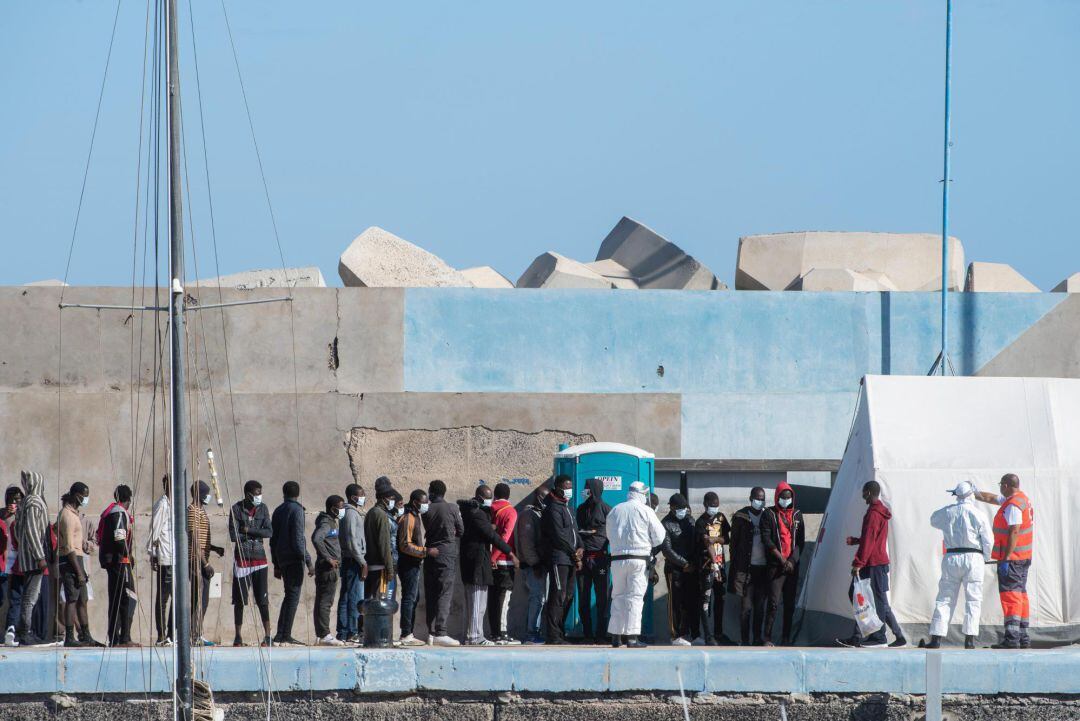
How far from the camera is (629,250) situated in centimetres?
2180

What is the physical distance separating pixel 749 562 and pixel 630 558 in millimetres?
1656

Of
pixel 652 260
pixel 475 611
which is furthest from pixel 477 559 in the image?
pixel 652 260

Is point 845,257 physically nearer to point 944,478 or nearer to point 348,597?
point 944,478

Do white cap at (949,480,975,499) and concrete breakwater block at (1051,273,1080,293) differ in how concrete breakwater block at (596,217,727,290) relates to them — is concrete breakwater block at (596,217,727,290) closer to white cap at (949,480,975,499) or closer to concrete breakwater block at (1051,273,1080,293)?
concrete breakwater block at (1051,273,1080,293)

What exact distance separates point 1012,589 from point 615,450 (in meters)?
4.30

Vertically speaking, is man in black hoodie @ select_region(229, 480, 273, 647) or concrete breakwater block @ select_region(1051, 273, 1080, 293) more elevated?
concrete breakwater block @ select_region(1051, 273, 1080, 293)

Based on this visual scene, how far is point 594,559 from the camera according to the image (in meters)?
15.2

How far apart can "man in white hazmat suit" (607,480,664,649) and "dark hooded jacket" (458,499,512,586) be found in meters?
1.34

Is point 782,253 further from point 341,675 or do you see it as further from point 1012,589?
point 341,675

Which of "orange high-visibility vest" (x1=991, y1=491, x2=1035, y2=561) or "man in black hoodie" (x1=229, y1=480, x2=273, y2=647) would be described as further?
"man in black hoodie" (x1=229, y1=480, x2=273, y2=647)

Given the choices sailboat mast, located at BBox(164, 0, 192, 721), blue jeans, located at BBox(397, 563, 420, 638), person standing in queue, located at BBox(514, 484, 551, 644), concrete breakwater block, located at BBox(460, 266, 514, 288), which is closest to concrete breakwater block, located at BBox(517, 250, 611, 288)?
concrete breakwater block, located at BBox(460, 266, 514, 288)

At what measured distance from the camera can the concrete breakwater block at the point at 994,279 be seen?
2000 centimetres

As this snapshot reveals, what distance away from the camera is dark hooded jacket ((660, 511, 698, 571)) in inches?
592

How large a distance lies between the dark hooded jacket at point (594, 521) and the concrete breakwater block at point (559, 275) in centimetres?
475
